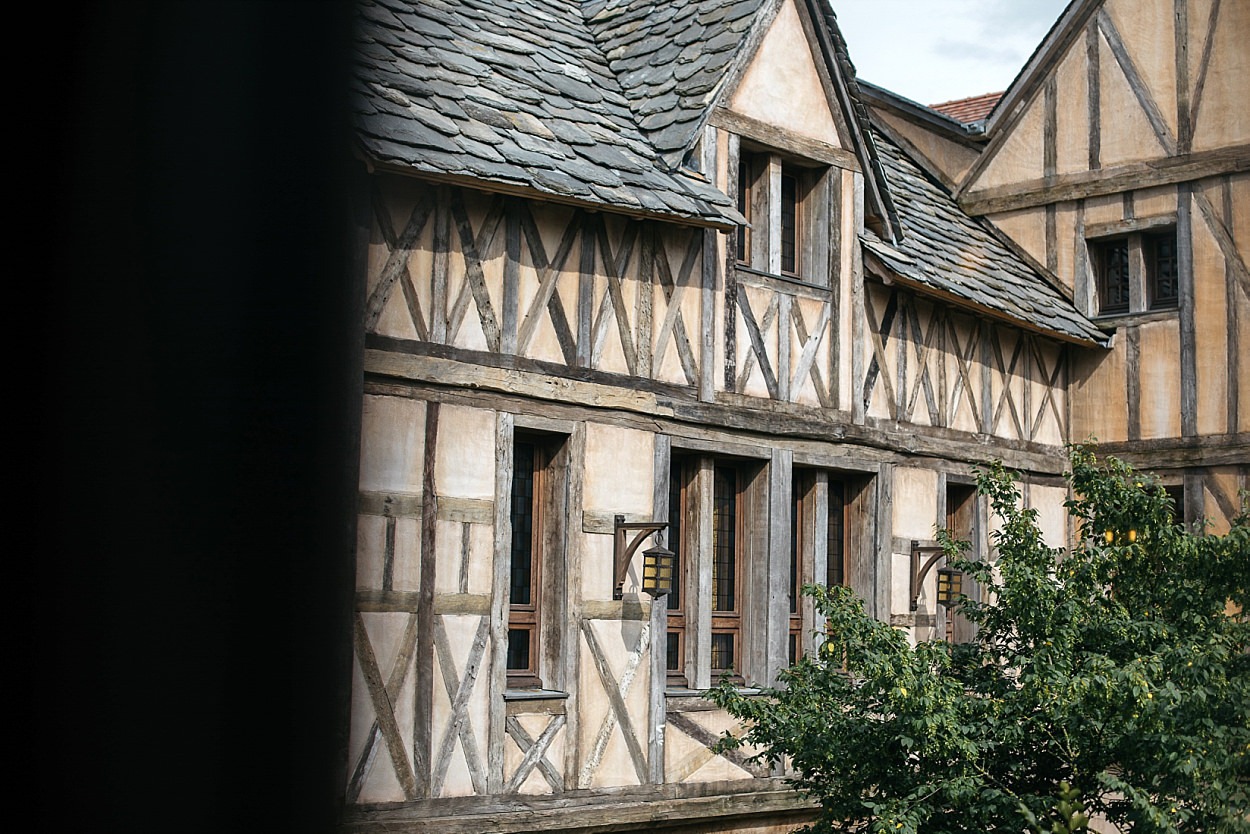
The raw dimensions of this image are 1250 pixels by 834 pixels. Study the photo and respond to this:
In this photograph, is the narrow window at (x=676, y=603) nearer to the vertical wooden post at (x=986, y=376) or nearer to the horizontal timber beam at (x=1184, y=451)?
the vertical wooden post at (x=986, y=376)

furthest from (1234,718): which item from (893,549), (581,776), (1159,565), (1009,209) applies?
(1009,209)

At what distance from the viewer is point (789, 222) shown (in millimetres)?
11531

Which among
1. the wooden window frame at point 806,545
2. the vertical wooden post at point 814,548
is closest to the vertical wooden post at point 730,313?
the wooden window frame at point 806,545

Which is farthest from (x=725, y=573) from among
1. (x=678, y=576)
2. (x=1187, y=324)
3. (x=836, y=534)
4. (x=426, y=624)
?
(x=1187, y=324)

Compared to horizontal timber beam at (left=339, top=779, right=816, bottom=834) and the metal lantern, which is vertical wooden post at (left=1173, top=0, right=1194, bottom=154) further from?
the metal lantern

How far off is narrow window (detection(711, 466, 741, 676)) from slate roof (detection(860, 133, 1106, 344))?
2.26m

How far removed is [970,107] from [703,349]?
8.53 meters

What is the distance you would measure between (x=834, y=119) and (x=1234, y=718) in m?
6.27

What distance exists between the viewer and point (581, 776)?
29.8 ft

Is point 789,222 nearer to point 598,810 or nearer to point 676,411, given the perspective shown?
point 676,411

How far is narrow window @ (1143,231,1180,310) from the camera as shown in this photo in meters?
13.9

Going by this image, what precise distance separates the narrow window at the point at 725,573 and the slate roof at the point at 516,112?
2126 mm

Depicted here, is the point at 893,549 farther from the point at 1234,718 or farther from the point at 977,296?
the point at 1234,718

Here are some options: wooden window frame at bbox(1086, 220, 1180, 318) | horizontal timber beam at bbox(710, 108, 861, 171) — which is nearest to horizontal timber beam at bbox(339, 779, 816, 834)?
horizontal timber beam at bbox(710, 108, 861, 171)
